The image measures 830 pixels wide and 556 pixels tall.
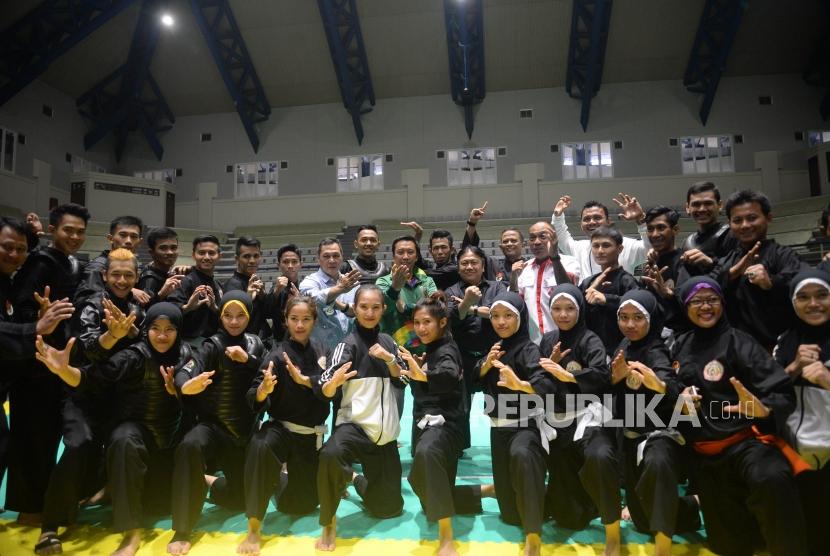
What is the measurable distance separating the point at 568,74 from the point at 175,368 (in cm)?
1822

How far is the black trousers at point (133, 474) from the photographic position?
138 inches

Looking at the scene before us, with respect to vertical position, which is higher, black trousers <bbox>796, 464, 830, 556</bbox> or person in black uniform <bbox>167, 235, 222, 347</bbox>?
person in black uniform <bbox>167, 235, 222, 347</bbox>

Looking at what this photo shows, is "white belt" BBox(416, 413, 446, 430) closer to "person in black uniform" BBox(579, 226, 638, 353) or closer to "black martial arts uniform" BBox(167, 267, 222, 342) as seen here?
"person in black uniform" BBox(579, 226, 638, 353)

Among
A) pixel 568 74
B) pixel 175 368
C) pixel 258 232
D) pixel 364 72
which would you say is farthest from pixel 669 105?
pixel 175 368

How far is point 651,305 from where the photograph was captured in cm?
358

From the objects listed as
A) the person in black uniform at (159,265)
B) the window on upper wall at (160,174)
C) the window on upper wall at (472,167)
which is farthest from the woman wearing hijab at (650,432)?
the window on upper wall at (160,174)

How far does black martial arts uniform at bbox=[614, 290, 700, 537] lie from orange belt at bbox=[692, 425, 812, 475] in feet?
0.42

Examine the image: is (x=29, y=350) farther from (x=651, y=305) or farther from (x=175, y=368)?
(x=651, y=305)

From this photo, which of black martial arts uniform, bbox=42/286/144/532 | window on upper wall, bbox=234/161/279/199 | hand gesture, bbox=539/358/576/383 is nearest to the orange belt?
hand gesture, bbox=539/358/576/383

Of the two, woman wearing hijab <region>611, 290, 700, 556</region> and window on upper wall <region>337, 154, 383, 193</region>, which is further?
window on upper wall <region>337, 154, 383, 193</region>

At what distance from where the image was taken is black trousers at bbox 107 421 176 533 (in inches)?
138

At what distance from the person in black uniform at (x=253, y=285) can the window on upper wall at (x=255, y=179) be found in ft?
53.7

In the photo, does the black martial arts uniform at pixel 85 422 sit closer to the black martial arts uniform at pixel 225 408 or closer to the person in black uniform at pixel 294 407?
the black martial arts uniform at pixel 225 408

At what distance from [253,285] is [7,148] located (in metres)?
17.5
